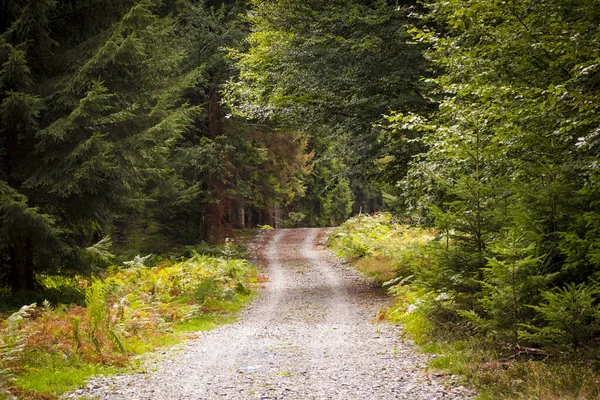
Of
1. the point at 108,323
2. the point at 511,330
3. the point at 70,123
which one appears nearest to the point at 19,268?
the point at 70,123

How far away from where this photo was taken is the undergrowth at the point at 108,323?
7086 mm

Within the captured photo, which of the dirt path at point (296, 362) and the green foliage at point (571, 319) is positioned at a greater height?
the green foliage at point (571, 319)

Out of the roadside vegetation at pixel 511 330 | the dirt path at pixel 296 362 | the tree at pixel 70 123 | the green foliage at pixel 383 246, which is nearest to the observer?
the roadside vegetation at pixel 511 330

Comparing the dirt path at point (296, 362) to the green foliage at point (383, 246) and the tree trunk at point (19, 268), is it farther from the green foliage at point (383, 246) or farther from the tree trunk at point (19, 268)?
the tree trunk at point (19, 268)

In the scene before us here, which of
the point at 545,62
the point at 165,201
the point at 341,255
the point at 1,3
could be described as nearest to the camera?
the point at 545,62

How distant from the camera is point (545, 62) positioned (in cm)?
786

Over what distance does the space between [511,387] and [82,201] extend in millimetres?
9202

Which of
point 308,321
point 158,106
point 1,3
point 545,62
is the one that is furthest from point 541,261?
point 1,3

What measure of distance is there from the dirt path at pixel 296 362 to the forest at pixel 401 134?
0.99 meters

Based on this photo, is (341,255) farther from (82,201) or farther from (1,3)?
(1,3)

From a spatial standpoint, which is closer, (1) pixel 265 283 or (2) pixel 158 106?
(2) pixel 158 106

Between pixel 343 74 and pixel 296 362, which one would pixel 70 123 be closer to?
pixel 296 362

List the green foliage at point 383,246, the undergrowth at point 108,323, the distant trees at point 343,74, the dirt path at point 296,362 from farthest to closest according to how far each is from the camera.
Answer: the green foliage at point 383,246
the distant trees at point 343,74
the undergrowth at point 108,323
the dirt path at point 296,362

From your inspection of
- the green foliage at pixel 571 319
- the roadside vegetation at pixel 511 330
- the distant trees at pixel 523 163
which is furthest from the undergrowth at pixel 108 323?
the green foliage at pixel 571 319
